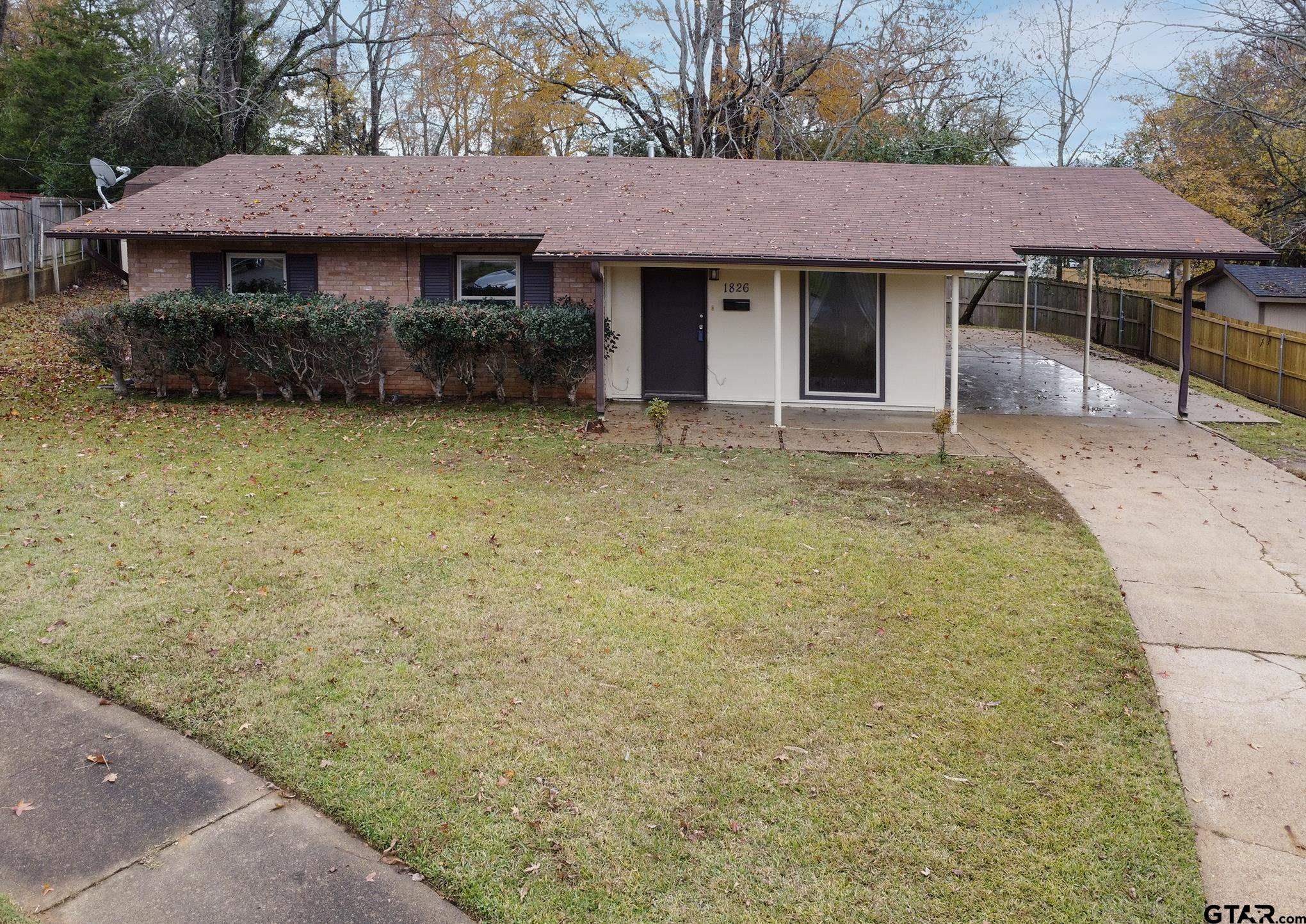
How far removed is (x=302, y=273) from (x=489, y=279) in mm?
2913

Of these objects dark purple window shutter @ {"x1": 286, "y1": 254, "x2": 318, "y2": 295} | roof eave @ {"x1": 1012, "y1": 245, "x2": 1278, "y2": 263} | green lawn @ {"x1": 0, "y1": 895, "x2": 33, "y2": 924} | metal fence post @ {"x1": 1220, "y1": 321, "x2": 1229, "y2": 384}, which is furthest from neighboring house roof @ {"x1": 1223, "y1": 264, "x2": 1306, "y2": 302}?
green lawn @ {"x1": 0, "y1": 895, "x2": 33, "y2": 924}

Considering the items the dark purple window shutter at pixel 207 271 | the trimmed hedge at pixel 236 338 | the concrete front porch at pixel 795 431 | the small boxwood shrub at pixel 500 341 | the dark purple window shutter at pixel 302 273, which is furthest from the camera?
the dark purple window shutter at pixel 207 271

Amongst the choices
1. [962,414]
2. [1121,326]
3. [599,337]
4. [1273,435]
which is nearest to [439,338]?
[599,337]

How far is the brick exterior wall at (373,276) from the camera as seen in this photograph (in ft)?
49.4

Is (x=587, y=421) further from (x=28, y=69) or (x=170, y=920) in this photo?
(x=28, y=69)

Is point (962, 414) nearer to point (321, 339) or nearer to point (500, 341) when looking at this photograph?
point (500, 341)

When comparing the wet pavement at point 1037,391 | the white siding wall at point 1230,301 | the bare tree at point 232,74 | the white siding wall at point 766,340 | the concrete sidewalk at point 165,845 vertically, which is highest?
the bare tree at point 232,74

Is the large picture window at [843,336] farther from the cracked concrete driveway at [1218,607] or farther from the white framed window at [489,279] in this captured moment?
the white framed window at [489,279]

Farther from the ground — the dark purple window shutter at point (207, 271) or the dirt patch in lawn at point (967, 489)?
the dark purple window shutter at point (207, 271)

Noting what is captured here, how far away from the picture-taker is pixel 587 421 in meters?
13.5

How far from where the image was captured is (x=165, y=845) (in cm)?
431

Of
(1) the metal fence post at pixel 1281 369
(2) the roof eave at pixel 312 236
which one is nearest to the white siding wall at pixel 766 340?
(2) the roof eave at pixel 312 236

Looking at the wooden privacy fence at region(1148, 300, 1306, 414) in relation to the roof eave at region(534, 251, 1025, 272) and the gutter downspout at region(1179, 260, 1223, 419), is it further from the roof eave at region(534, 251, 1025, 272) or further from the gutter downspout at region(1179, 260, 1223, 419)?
the roof eave at region(534, 251, 1025, 272)

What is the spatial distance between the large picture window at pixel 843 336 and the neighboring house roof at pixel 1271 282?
965cm
